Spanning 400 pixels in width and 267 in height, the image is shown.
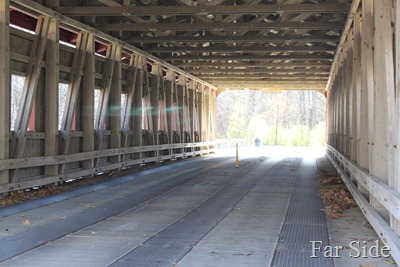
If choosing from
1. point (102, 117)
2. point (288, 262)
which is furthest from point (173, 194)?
point (288, 262)

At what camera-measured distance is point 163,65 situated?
20.2 m

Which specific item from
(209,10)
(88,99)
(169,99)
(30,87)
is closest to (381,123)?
(209,10)

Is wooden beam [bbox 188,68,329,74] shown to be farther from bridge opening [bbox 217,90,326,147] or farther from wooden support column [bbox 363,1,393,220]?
bridge opening [bbox 217,90,326,147]

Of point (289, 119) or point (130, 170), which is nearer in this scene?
point (130, 170)

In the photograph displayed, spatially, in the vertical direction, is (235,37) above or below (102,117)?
above

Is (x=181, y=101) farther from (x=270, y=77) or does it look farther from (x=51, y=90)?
(x=51, y=90)

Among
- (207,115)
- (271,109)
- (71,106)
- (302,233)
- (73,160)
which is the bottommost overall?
(302,233)

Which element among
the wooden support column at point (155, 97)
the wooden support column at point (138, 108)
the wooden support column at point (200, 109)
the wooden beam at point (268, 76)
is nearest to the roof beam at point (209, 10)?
the wooden support column at point (138, 108)

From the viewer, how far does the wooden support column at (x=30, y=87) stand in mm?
10021

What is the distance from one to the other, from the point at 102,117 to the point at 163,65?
6.40 metres

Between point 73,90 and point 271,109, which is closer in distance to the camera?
point 73,90

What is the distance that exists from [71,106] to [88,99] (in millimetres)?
1016

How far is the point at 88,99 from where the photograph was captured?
1327cm

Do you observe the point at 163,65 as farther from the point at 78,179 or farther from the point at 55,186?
the point at 55,186
